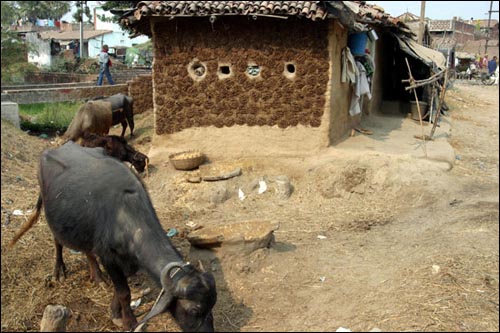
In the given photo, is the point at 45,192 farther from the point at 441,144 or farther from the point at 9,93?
the point at 9,93

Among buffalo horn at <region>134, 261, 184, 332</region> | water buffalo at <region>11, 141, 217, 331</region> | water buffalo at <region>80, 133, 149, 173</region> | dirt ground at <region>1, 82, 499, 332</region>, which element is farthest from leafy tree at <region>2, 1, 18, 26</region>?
buffalo horn at <region>134, 261, 184, 332</region>

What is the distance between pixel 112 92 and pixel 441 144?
10.2 metres

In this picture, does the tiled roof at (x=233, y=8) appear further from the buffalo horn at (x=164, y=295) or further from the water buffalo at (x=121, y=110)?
the buffalo horn at (x=164, y=295)

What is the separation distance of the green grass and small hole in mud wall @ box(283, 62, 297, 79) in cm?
790

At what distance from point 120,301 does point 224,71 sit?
18.6 feet

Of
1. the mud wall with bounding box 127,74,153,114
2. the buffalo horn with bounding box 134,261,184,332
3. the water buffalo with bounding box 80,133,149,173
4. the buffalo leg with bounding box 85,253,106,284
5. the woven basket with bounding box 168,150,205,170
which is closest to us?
the buffalo horn with bounding box 134,261,184,332

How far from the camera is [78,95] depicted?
1543cm

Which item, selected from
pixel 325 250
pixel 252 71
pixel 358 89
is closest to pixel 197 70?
pixel 252 71

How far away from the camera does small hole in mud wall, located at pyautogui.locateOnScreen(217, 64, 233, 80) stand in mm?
9047

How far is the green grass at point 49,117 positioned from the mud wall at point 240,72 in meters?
6.03

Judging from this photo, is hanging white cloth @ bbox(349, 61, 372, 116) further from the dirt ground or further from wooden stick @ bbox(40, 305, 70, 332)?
wooden stick @ bbox(40, 305, 70, 332)

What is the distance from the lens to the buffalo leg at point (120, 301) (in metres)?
4.29

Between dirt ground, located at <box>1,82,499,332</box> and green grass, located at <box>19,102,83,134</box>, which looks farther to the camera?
green grass, located at <box>19,102,83,134</box>

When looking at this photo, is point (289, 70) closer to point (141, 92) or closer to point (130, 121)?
point (130, 121)
